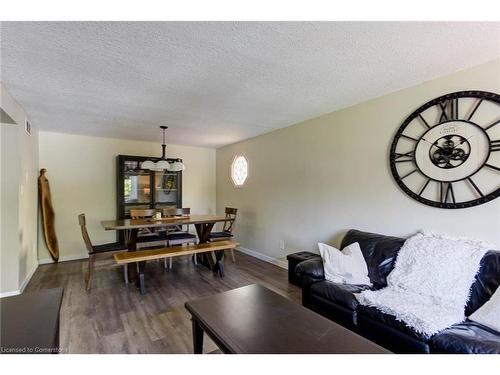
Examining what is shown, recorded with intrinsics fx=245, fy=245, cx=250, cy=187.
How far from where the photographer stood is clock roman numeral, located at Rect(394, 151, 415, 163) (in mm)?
2414

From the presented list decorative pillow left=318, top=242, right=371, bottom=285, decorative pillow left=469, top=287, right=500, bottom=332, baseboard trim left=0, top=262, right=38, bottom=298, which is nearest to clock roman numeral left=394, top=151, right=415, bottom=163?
decorative pillow left=318, top=242, right=371, bottom=285

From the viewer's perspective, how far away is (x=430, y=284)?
191cm

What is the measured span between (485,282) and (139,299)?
3.15m

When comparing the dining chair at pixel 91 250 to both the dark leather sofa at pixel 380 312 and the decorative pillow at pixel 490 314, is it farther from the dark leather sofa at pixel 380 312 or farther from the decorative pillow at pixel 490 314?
the decorative pillow at pixel 490 314

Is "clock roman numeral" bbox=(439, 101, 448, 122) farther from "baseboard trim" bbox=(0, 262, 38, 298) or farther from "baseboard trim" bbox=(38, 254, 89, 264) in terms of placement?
"baseboard trim" bbox=(38, 254, 89, 264)

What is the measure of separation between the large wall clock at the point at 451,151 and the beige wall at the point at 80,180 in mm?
4512

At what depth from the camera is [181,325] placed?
220cm

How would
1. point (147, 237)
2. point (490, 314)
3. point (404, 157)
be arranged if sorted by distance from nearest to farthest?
point (490, 314) → point (404, 157) → point (147, 237)

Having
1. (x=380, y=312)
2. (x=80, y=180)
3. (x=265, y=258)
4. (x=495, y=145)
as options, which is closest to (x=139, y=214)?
(x=80, y=180)

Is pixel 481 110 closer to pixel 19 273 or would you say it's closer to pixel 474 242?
pixel 474 242

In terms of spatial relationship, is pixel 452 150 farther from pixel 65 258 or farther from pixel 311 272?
pixel 65 258

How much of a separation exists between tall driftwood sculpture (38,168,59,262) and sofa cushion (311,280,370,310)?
426 centimetres

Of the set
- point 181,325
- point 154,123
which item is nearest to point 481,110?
point 181,325

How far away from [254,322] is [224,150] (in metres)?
4.54
